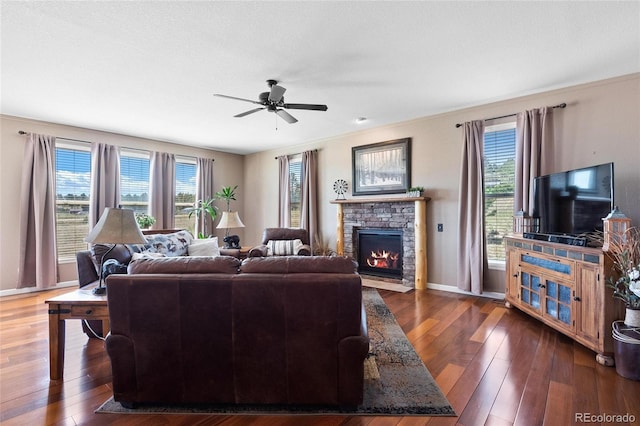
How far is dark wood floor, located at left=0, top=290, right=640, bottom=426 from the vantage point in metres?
1.68

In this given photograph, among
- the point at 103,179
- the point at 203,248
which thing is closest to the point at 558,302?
the point at 203,248

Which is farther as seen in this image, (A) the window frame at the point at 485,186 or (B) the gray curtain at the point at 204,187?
(B) the gray curtain at the point at 204,187

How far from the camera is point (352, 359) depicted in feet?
5.40

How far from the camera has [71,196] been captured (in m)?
4.85

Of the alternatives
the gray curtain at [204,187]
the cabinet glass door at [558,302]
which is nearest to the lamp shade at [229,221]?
the gray curtain at [204,187]

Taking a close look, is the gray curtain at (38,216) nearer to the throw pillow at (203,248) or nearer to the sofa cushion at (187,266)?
the throw pillow at (203,248)

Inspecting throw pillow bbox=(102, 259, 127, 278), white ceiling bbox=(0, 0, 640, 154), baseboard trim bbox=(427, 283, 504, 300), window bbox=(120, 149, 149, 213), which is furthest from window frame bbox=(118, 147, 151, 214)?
baseboard trim bbox=(427, 283, 504, 300)

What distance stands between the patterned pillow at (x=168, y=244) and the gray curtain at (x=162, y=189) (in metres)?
1.64

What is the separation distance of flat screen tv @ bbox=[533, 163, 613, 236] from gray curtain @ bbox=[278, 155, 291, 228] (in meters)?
4.32

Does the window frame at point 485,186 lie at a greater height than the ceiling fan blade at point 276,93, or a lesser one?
lesser

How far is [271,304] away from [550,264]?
2.79 m

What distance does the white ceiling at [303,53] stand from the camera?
2.11 metres

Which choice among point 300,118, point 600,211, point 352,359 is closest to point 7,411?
point 352,359

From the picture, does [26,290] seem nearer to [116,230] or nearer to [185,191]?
[185,191]
